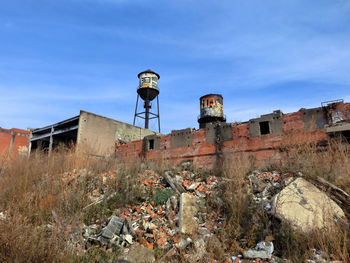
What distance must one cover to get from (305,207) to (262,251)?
4.22 ft

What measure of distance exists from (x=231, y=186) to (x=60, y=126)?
51.2 ft

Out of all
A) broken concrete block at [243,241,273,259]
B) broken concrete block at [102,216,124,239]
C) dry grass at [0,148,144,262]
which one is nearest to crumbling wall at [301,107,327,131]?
broken concrete block at [243,241,273,259]

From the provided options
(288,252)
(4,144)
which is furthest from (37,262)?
(4,144)

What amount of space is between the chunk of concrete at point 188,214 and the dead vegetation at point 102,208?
0.33 m

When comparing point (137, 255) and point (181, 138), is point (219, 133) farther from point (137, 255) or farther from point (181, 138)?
point (137, 255)

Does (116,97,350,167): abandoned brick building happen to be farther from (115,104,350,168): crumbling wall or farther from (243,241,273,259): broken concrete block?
(243,241,273,259): broken concrete block

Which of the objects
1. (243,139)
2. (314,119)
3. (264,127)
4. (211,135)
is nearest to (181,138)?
(211,135)

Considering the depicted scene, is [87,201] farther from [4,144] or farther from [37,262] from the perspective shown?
[4,144]

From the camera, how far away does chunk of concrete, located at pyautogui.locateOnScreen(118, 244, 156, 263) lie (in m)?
3.23

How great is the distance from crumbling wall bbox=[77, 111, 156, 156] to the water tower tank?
5.27 m

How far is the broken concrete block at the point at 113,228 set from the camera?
3889mm

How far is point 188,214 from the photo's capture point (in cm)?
Result: 456

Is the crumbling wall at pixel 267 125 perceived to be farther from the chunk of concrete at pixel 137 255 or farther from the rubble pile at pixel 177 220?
the chunk of concrete at pixel 137 255

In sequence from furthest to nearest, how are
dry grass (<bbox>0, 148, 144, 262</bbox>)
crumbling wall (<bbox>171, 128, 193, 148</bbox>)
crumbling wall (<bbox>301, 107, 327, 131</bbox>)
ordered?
1. crumbling wall (<bbox>171, 128, 193, 148</bbox>)
2. crumbling wall (<bbox>301, 107, 327, 131</bbox>)
3. dry grass (<bbox>0, 148, 144, 262</bbox>)
